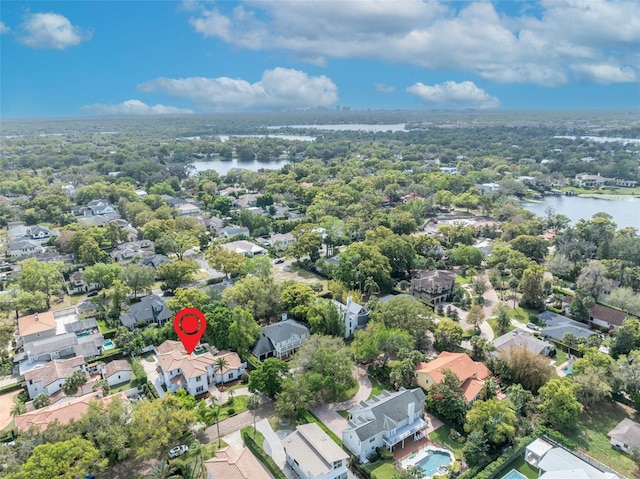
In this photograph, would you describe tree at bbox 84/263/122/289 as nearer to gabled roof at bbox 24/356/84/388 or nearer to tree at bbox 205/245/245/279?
tree at bbox 205/245/245/279

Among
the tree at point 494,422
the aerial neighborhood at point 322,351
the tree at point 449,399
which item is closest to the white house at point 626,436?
the aerial neighborhood at point 322,351

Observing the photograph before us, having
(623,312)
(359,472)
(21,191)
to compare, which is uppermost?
(21,191)

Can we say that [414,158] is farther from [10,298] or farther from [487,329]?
[10,298]

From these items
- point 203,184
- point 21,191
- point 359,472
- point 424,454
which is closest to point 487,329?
point 424,454

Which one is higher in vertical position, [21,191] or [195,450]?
[21,191]

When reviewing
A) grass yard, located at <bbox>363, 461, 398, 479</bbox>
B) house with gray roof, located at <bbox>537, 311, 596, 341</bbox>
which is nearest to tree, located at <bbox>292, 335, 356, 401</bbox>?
grass yard, located at <bbox>363, 461, 398, 479</bbox>
